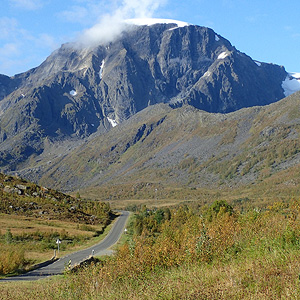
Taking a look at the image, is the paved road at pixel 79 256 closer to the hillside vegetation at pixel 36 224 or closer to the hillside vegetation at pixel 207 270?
the hillside vegetation at pixel 36 224

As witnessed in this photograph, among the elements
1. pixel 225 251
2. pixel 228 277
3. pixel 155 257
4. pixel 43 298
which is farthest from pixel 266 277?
pixel 43 298

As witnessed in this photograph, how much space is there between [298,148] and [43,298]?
207 metres

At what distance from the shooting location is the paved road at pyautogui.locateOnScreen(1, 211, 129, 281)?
86.6ft

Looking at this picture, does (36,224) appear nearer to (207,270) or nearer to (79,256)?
(79,256)

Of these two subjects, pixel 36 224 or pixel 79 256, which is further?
pixel 36 224

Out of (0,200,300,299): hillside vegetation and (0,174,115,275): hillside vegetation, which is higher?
(0,200,300,299): hillside vegetation

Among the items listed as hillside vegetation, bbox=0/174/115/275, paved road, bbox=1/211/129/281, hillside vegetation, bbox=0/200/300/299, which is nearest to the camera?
hillside vegetation, bbox=0/200/300/299

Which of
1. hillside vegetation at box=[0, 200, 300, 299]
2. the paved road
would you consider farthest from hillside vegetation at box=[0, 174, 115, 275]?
hillside vegetation at box=[0, 200, 300, 299]

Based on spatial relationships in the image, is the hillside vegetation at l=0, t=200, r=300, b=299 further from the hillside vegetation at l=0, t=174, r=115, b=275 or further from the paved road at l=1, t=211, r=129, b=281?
the hillside vegetation at l=0, t=174, r=115, b=275

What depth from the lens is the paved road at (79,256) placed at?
86.6ft

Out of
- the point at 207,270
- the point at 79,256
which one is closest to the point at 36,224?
the point at 79,256

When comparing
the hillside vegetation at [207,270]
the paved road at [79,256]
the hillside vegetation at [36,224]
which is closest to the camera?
the hillside vegetation at [207,270]

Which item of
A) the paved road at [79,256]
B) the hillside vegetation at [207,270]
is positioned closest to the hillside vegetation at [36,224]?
the paved road at [79,256]

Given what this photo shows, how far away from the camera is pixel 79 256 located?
3922cm
